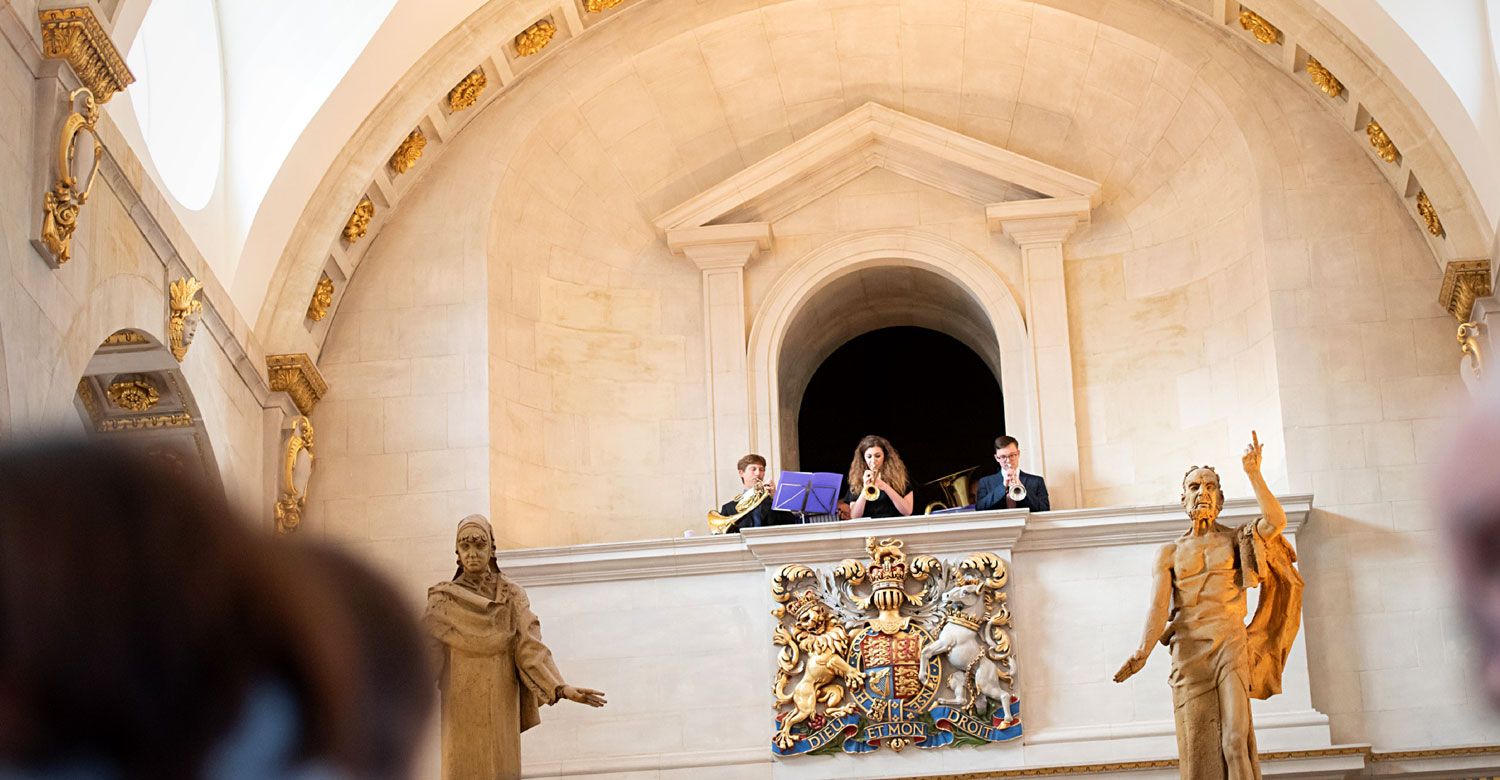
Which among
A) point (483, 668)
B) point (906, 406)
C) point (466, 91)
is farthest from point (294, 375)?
point (906, 406)

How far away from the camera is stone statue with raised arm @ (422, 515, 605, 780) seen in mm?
9266

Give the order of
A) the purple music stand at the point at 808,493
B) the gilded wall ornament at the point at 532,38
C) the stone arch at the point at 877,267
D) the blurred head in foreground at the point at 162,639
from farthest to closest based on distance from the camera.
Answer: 1. the stone arch at the point at 877,267
2. the gilded wall ornament at the point at 532,38
3. the purple music stand at the point at 808,493
4. the blurred head in foreground at the point at 162,639

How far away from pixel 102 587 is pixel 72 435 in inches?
4.1

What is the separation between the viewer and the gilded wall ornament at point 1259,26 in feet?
48.6

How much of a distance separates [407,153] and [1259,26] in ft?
25.0

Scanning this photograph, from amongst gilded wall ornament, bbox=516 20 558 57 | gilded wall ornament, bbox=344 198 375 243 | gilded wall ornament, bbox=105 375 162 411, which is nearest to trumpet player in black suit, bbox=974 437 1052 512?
gilded wall ornament, bbox=516 20 558 57

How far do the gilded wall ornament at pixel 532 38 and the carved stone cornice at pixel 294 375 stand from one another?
11.2ft

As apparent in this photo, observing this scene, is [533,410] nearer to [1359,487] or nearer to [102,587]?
[1359,487]

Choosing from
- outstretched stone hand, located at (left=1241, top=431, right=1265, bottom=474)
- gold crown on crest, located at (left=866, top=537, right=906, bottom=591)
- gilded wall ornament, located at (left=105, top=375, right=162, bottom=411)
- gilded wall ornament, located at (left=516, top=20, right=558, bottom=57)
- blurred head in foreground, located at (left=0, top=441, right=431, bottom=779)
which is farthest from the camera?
gilded wall ornament, located at (left=516, top=20, right=558, bottom=57)

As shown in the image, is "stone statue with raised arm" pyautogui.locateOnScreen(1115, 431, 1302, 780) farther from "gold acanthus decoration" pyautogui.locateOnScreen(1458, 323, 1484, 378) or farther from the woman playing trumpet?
"gold acanthus decoration" pyautogui.locateOnScreen(1458, 323, 1484, 378)

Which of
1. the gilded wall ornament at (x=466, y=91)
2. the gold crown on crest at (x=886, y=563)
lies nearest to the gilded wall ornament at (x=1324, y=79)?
the gold crown on crest at (x=886, y=563)

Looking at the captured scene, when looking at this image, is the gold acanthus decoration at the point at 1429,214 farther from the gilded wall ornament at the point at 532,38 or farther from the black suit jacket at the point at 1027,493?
the gilded wall ornament at the point at 532,38

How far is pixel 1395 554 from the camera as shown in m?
13.9

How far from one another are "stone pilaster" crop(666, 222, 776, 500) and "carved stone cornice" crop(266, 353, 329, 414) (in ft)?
12.3
